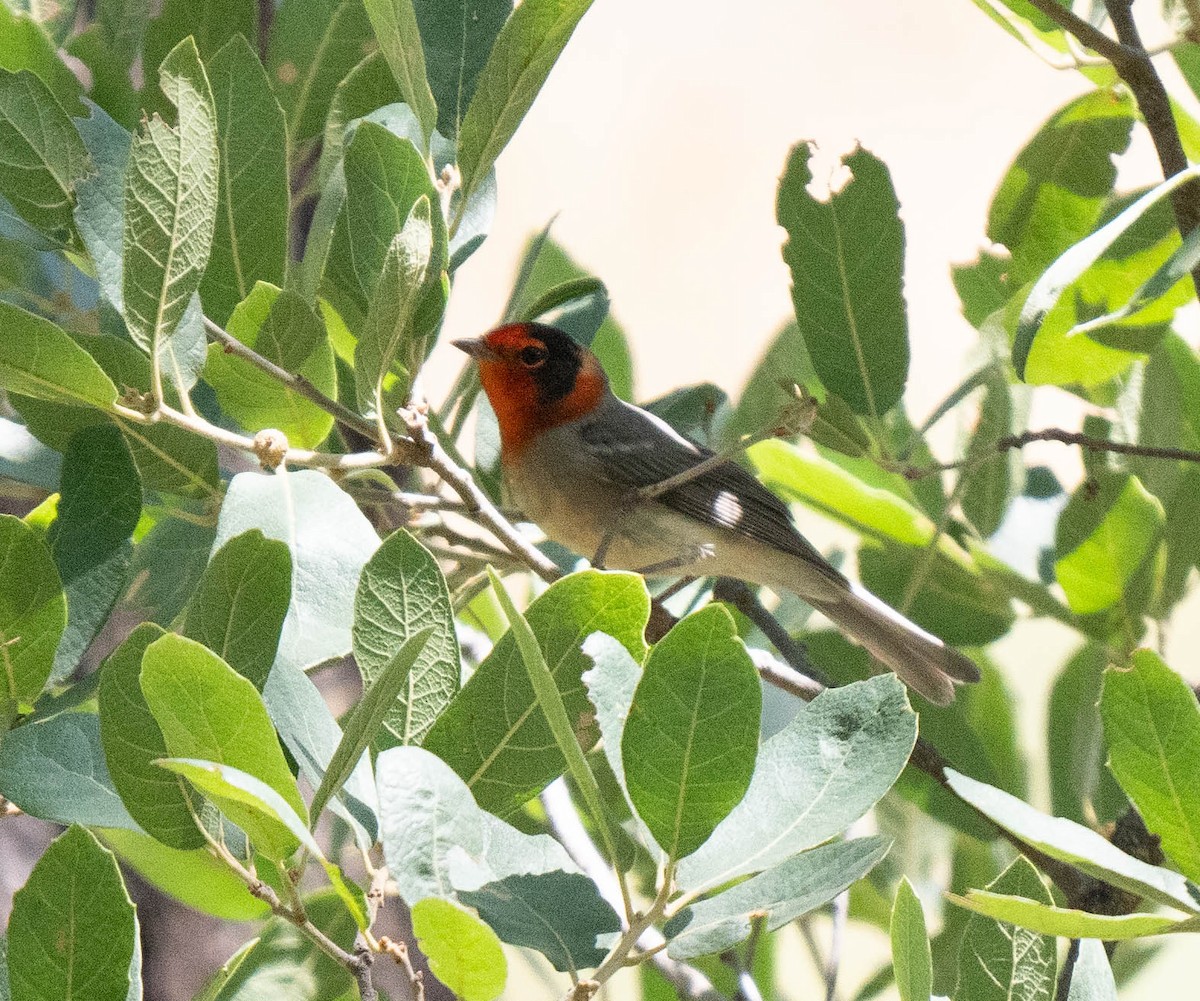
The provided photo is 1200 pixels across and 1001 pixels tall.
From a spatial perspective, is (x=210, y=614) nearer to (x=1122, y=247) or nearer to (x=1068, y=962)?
(x=1068, y=962)

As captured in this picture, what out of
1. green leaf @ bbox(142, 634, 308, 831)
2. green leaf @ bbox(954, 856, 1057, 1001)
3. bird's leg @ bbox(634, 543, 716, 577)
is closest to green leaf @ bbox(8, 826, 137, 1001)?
green leaf @ bbox(142, 634, 308, 831)

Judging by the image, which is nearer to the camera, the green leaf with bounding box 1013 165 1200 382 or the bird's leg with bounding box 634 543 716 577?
the green leaf with bounding box 1013 165 1200 382

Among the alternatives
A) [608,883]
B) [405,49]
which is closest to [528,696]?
[405,49]

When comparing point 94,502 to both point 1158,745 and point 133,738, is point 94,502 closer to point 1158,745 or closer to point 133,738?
point 133,738

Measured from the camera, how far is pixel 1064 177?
1518 millimetres

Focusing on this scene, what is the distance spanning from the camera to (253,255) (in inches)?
49.0

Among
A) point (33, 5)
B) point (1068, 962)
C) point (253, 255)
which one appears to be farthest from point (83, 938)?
point (33, 5)

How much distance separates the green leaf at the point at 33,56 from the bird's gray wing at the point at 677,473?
145cm

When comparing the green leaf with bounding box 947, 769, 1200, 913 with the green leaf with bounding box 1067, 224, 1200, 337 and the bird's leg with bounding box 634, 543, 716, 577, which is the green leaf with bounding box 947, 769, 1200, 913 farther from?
the bird's leg with bounding box 634, 543, 716, 577

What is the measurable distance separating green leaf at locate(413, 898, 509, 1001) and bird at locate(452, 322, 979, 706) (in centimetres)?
157

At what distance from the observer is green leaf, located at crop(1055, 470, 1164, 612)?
5.37 ft

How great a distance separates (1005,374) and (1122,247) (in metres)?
0.28

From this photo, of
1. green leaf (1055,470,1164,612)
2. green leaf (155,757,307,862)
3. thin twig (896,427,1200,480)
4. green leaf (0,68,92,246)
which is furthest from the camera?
green leaf (1055,470,1164,612)

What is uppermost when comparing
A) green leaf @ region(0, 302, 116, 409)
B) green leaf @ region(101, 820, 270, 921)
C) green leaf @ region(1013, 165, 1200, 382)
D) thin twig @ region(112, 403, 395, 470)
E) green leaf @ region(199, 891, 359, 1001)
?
green leaf @ region(1013, 165, 1200, 382)
